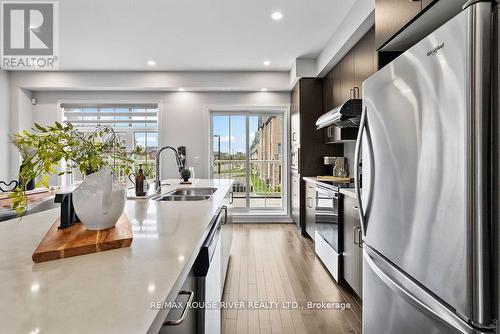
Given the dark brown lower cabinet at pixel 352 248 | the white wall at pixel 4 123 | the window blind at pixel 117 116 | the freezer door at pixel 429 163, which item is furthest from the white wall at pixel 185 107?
the freezer door at pixel 429 163

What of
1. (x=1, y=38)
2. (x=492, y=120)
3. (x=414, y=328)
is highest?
(x=1, y=38)

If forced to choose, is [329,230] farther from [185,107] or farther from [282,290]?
[185,107]

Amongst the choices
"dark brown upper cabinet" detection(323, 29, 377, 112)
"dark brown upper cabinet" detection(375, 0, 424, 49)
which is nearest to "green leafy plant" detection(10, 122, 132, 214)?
"dark brown upper cabinet" detection(375, 0, 424, 49)

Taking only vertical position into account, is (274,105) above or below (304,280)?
above

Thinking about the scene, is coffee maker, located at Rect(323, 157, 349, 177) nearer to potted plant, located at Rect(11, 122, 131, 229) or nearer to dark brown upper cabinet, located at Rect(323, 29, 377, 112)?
dark brown upper cabinet, located at Rect(323, 29, 377, 112)

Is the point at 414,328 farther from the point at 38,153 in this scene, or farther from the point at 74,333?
the point at 38,153

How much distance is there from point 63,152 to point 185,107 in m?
4.74

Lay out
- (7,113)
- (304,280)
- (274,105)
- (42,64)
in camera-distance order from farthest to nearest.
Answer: (274,105)
(7,113)
(42,64)
(304,280)

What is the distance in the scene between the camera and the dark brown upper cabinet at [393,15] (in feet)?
4.33

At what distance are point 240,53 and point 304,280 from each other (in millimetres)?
3257

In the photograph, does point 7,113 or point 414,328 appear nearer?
point 414,328

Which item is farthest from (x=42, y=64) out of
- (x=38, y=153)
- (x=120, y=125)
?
(x=38, y=153)

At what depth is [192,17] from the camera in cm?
318

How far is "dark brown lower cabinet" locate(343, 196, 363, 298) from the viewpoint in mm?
2152
